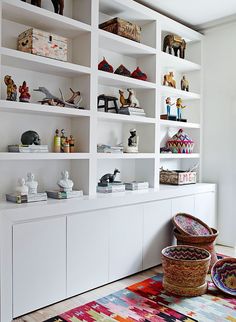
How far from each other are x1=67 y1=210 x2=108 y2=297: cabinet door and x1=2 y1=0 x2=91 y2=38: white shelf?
4.98ft

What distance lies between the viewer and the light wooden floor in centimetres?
225

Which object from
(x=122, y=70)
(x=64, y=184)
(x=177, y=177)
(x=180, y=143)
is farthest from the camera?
(x=180, y=143)

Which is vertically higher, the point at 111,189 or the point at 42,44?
the point at 42,44

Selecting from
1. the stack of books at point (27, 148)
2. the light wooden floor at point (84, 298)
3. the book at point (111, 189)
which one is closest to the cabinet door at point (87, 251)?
the light wooden floor at point (84, 298)

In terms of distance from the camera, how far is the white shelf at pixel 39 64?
234 cm

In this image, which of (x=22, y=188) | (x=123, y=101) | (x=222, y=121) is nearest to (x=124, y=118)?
(x=123, y=101)

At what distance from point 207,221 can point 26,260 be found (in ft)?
7.69

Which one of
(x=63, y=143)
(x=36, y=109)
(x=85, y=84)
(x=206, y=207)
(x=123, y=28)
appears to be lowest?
(x=206, y=207)

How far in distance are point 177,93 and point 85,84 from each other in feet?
4.40

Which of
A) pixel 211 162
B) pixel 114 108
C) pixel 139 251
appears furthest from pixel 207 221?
pixel 114 108

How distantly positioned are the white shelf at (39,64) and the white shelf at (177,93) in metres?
1.13

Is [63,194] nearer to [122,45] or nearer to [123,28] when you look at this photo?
[122,45]

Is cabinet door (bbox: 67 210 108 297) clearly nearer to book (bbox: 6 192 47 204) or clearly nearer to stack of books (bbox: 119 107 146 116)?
book (bbox: 6 192 47 204)

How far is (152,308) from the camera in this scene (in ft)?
7.82
